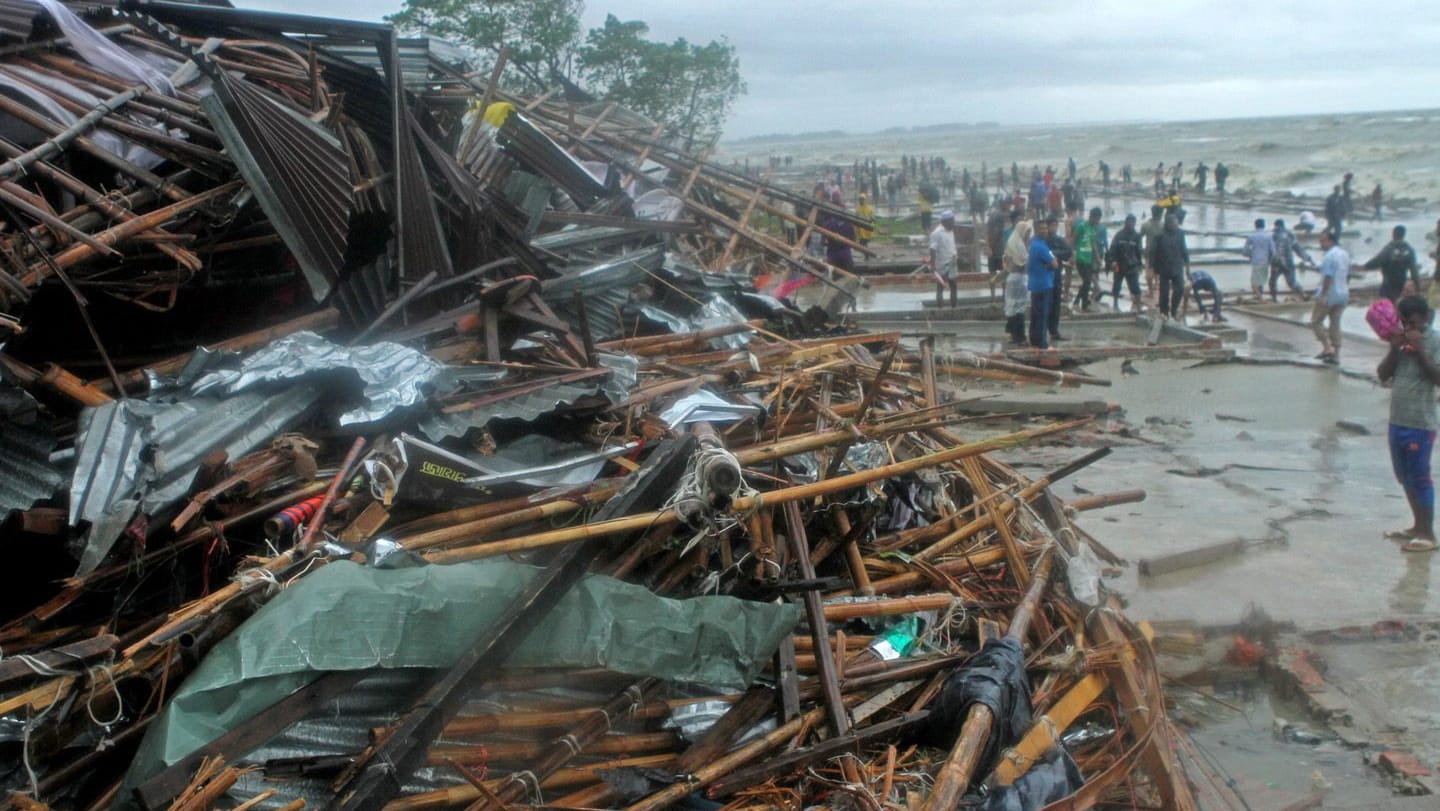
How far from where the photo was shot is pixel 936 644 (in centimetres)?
489

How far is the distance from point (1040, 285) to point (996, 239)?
681 centimetres

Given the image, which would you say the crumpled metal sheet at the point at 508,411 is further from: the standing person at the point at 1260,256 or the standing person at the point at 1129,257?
the standing person at the point at 1260,256

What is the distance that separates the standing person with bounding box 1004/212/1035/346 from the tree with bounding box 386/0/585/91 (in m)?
16.3

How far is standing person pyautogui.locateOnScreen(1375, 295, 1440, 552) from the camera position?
297 inches

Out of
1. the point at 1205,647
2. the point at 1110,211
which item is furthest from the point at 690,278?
the point at 1110,211

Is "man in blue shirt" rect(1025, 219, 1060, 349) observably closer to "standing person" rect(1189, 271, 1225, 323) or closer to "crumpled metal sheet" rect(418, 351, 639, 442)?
"standing person" rect(1189, 271, 1225, 323)

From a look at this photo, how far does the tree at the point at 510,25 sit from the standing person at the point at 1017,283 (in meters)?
16.3

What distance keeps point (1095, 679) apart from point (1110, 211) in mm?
43371

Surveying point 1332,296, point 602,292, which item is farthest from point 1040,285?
point 602,292

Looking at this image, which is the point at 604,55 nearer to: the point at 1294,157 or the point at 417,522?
the point at 417,522

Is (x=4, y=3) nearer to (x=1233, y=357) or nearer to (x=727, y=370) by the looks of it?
(x=727, y=370)

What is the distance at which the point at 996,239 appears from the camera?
66.2 feet

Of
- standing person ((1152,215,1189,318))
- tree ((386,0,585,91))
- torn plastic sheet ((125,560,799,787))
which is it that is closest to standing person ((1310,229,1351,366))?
standing person ((1152,215,1189,318))

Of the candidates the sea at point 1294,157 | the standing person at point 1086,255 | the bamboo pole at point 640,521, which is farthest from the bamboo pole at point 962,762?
the sea at point 1294,157
